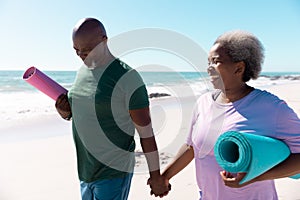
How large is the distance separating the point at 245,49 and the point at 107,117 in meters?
0.90

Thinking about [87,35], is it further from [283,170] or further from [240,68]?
[283,170]

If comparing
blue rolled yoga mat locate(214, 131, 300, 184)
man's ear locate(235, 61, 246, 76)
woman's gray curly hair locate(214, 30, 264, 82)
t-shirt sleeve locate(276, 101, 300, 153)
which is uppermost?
woman's gray curly hair locate(214, 30, 264, 82)

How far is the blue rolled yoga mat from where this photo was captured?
4.28 feet

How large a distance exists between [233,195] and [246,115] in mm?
409

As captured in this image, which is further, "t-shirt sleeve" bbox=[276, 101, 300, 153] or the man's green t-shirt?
the man's green t-shirt

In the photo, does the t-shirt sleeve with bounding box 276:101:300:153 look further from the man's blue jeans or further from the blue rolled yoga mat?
the man's blue jeans

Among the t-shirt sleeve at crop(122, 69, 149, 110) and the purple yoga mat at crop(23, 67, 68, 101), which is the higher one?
the t-shirt sleeve at crop(122, 69, 149, 110)

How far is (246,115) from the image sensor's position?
5.05ft

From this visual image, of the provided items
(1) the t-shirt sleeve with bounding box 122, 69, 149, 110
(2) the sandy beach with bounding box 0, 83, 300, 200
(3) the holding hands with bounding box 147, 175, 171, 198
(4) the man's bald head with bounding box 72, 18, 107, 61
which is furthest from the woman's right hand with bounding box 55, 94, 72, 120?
(2) the sandy beach with bounding box 0, 83, 300, 200

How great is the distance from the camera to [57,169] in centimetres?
485

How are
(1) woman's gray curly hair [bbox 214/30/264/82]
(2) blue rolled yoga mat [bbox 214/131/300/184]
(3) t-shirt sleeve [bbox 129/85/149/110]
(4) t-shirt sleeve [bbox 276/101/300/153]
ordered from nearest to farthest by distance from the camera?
(2) blue rolled yoga mat [bbox 214/131/300/184]
(4) t-shirt sleeve [bbox 276/101/300/153]
(1) woman's gray curly hair [bbox 214/30/264/82]
(3) t-shirt sleeve [bbox 129/85/149/110]

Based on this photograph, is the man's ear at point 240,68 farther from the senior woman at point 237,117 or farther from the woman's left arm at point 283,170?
the woman's left arm at point 283,170

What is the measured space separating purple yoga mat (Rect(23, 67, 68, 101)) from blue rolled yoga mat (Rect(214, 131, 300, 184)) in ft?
4.54

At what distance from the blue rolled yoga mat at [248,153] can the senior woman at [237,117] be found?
58mm
